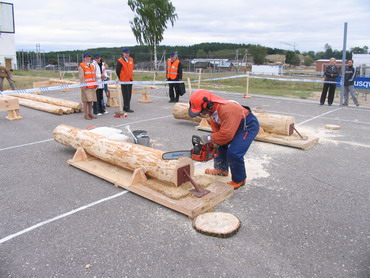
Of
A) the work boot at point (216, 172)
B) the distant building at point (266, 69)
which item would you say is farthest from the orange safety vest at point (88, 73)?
the distant building at point (266, 69)

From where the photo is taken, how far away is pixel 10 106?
9195 millimetres

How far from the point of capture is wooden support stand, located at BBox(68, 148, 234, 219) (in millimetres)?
3733

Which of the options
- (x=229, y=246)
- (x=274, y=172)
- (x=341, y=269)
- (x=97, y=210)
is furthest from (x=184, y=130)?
(x=341, y=269)

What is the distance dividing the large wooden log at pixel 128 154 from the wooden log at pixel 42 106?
4.73 m

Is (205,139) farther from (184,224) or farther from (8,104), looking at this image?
(8,104)

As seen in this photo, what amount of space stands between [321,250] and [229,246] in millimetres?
944

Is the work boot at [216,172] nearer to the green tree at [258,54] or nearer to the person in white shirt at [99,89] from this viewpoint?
the person in white shirt at [99,89]

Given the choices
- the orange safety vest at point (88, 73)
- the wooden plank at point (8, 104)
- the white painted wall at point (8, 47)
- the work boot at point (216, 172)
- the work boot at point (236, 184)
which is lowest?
the work boot at point (236, 184)

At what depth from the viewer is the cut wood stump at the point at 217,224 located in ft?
10.8

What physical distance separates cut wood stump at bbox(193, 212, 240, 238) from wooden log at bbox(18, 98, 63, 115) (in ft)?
26.4

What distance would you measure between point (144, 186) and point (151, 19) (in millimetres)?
30442

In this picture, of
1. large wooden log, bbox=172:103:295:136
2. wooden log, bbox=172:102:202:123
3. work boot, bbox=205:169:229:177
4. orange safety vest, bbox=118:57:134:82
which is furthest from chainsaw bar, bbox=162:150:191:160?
orange safety vest, bbox=118:57:134:82

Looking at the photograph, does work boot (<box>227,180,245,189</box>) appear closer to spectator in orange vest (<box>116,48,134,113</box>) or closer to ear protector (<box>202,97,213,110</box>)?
ear protector (<box>202,97,213,110</box>)

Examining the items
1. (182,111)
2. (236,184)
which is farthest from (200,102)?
(182,111)
